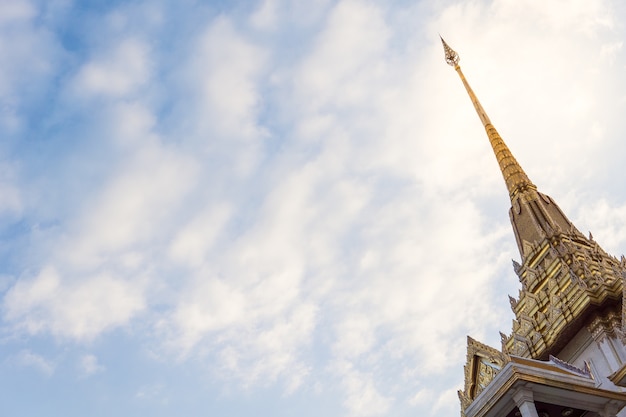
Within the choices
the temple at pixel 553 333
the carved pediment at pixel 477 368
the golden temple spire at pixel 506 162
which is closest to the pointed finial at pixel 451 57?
the golden temple spire at pixel 506 162

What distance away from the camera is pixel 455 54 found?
53.1 m

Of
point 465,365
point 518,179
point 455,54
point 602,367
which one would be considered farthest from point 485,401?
point 455,54

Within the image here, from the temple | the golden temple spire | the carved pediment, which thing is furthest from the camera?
the golden temple spire

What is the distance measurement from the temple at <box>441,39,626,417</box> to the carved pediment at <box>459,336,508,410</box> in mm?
46

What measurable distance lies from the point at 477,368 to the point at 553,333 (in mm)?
5600

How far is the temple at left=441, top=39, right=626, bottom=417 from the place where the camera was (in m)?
20.3

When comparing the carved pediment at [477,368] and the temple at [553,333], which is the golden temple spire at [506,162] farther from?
the carved pediment at [477,368]

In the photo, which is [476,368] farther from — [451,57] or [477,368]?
[451,57]

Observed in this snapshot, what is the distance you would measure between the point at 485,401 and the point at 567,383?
2.34 meters

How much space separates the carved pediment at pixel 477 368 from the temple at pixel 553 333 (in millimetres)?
46

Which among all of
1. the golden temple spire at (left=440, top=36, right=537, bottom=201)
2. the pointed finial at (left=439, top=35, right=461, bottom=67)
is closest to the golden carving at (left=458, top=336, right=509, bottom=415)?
the golden temple spire at (left=440, top=36, right=537, bottom=201)

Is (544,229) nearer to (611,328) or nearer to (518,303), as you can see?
(518,303)

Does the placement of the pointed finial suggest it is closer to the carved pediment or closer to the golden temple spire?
the golden temple spire

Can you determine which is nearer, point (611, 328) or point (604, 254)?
point (611, 328)
